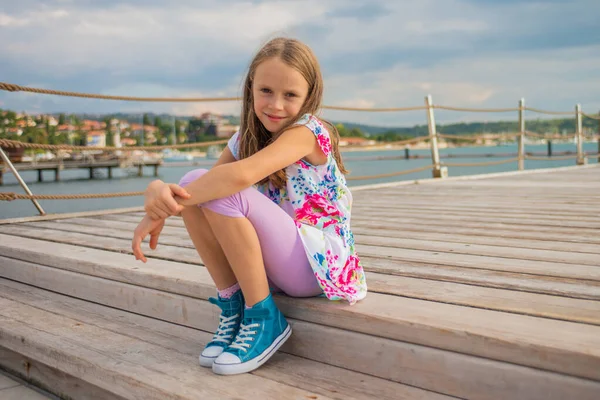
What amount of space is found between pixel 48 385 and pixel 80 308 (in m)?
0.34

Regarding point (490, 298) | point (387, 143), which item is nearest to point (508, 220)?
point (490, 298)

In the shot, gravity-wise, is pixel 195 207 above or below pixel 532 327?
above

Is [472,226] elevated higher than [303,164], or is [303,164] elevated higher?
[303,164]

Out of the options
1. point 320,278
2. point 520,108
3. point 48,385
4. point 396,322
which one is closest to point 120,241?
point 48,385

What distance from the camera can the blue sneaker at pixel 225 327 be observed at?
130 cm

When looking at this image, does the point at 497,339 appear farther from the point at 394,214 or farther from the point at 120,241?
the point at 394,214

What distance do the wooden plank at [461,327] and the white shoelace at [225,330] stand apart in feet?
0.40

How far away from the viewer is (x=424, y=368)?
1.16m

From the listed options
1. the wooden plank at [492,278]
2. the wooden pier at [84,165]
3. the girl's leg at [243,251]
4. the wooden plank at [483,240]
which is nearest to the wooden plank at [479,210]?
the wooden plank at [483,240]

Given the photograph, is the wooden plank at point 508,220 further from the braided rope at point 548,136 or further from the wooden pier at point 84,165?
the wooden pier at point 84,165

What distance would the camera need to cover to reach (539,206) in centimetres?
305

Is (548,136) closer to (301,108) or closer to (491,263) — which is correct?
(491,263)

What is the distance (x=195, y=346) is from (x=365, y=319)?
1.49 feet

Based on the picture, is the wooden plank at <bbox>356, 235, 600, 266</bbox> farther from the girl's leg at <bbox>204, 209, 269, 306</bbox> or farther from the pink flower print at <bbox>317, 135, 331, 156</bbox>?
the girl's leg at <bbox>204, 209, 269, 306</bbox>
